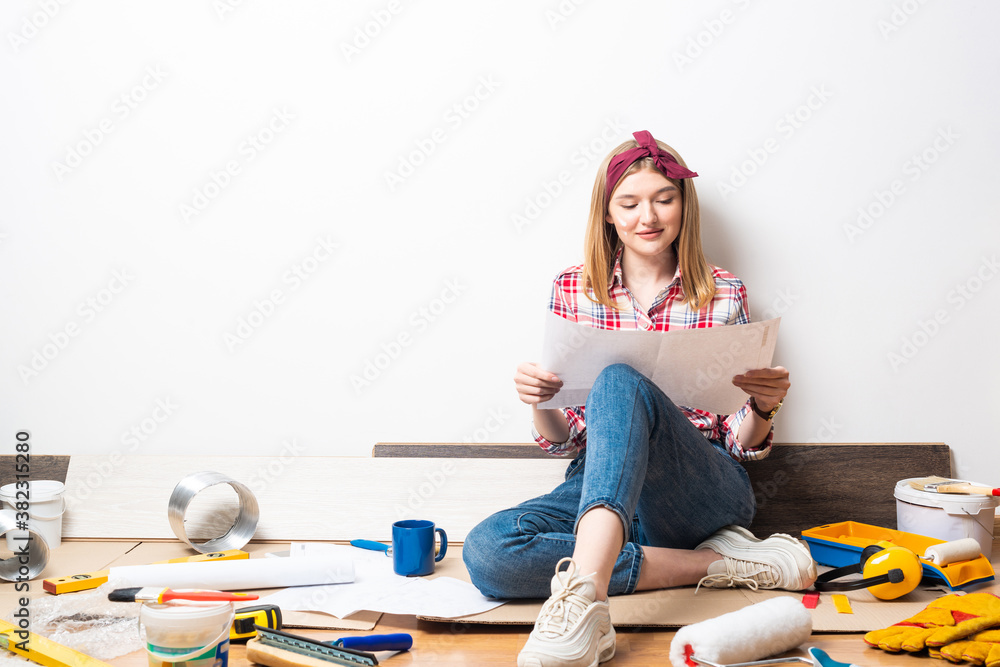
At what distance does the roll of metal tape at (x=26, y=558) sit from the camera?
151cm

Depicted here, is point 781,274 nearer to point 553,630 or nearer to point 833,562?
point 833,562

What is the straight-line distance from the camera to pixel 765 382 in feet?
4.34

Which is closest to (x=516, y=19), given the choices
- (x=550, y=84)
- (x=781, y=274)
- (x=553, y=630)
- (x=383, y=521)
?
(x=550, y=84)

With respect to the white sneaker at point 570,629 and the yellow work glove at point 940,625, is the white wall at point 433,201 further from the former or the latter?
the white sneaker at point 570,629

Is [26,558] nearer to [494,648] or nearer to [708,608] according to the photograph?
[494,648]

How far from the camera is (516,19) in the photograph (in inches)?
73.5

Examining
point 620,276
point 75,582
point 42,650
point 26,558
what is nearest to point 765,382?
point 620,276

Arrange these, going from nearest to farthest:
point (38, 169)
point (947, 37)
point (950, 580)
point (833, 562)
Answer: point (950, 580)
point (833, 562)
point (947, 37)
point (38, 169)

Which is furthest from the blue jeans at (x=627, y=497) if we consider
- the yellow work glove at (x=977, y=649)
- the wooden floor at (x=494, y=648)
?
the yellow work glove at (x=977, y=649)

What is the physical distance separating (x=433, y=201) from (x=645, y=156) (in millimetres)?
563

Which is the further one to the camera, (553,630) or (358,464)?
(358,464)

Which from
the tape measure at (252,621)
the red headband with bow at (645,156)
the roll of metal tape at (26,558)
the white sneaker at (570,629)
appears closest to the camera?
the white sneaker at (570,629)

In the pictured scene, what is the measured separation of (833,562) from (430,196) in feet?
4.22

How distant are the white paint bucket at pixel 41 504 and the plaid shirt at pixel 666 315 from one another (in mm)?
1175
